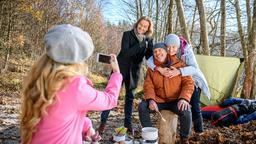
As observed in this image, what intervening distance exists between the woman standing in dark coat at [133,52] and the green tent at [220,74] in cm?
347

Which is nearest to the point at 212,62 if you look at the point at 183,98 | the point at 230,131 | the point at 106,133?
the point at 230,131

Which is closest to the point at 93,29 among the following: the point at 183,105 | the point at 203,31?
the point at 203,31

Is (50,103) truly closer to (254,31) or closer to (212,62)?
(212,62)

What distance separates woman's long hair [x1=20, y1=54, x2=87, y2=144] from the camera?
2.25 m

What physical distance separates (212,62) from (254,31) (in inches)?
50.8

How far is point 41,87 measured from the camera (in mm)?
2254

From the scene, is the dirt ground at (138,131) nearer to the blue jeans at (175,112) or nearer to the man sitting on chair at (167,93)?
the blue jeans at (175,112)

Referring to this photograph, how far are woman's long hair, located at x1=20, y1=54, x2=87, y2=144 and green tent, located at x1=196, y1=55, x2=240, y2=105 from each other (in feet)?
20.6

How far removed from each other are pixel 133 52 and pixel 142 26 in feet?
1.27

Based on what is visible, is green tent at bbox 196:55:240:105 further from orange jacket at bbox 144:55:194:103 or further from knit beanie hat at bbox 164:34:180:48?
orange jacket at bbox 144:55:194:103

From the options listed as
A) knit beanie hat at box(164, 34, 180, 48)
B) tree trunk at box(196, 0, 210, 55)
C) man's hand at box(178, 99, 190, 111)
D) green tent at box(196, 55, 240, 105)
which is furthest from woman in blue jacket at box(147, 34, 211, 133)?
tree trunk at box(196, 0, 210, 55)

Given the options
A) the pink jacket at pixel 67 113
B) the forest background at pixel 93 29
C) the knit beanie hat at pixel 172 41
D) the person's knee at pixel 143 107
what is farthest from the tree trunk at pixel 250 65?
the pink jacket at pixel 67 113

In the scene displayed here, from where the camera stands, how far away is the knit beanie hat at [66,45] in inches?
88.8

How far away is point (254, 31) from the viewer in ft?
27.4
